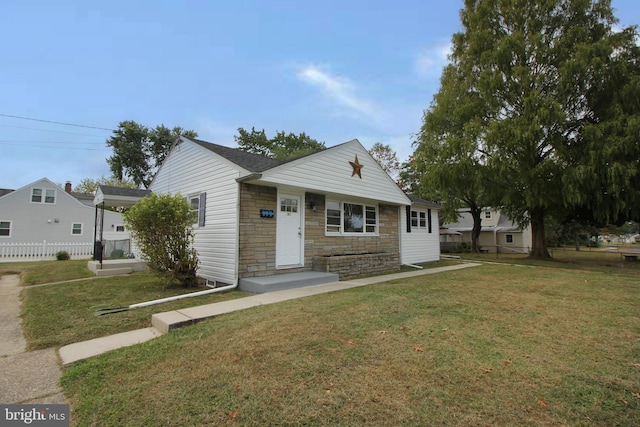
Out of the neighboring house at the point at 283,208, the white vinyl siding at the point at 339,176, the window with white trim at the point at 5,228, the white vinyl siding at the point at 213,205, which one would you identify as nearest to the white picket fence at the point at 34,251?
the window with white trim at the point at 5,228

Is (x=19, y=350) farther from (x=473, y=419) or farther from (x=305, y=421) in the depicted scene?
(x=473, y=419)

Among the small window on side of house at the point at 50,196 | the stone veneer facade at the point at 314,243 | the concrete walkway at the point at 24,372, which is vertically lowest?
the concrete walkway at the point at 24,372

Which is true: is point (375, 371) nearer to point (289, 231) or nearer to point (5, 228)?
point (289, 231)

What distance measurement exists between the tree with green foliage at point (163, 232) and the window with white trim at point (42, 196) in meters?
19.3

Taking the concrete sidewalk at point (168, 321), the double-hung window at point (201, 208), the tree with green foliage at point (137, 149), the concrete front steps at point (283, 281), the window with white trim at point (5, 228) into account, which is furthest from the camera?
the tree with green foliage at point (137, 149)

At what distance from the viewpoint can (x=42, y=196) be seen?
2003 cm

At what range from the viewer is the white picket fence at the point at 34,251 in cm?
1528

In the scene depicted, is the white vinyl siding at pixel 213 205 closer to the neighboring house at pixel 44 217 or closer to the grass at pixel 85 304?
the grass at pixel 85 304

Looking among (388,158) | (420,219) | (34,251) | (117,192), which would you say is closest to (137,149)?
(34,251)

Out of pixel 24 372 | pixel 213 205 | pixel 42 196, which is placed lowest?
pixel 24 372

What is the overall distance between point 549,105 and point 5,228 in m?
31.4

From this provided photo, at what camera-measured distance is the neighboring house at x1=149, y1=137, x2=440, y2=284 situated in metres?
7.25

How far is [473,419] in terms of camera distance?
201 centimetres

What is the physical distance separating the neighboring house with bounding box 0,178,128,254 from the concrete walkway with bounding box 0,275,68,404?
55.2 ft
